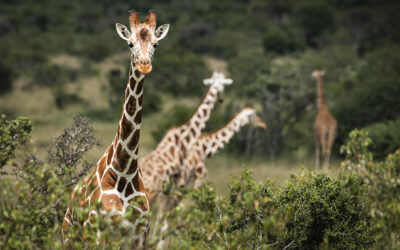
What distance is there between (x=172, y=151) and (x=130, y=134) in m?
3.41

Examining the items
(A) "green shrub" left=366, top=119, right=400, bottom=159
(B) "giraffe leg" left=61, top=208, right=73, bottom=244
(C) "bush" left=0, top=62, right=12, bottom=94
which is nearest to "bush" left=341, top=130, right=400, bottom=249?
(B) "giraffe leg" left=61, top=208, right=73, bottom=244

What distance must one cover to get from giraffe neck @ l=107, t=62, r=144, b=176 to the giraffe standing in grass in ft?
10.3

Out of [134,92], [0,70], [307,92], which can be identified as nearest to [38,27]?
[0,70]

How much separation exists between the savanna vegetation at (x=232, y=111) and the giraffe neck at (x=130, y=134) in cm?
51

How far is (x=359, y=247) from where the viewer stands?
5.44 m

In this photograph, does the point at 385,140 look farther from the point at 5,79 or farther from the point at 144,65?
the point at 5,79

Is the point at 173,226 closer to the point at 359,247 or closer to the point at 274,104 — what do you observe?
the point at 359,247

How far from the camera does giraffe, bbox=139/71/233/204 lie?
7.35 meters

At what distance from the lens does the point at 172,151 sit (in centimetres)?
809

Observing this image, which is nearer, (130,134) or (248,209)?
(248,209)

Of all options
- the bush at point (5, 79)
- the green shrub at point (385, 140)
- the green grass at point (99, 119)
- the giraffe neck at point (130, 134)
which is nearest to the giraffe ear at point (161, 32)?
the giraffe neck at point (130, 134)

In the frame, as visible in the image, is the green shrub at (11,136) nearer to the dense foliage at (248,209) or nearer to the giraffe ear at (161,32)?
the dense foliage at (248,209)

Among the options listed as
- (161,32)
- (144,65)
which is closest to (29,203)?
(144,65)

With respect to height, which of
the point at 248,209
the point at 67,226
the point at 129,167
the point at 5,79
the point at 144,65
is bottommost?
the point at 67,226
